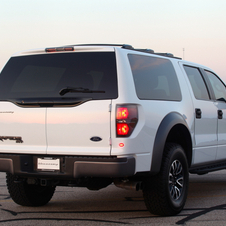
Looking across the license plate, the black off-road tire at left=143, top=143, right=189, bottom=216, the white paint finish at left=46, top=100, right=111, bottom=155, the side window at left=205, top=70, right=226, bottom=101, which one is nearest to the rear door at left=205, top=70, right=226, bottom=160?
the side window at left=205, top=70, right=226, bottom=101

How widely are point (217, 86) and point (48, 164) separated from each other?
3.44 metres

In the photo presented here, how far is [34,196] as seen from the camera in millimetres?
5902

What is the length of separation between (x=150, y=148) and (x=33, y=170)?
1284mm

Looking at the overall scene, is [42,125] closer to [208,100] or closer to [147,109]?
[147,109]

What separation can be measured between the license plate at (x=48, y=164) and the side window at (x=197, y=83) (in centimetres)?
242

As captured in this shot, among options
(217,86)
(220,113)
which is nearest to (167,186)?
(220,113)

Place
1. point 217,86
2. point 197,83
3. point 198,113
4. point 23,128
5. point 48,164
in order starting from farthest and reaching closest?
point 217,86 → point 197,83 → point 198,113 → point 23,128 → point 48,164

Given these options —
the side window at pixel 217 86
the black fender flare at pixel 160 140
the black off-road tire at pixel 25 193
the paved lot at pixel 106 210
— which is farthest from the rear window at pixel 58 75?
the side window at pixel 217 86

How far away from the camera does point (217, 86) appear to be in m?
7.10

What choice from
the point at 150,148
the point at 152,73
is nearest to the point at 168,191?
the point at 150,148

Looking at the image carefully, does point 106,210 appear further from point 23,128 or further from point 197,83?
point 197,83

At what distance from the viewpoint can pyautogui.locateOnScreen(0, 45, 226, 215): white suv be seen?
15.0 ft

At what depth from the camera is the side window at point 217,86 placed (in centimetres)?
694

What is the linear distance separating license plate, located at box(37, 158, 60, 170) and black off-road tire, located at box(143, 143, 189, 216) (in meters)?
1.07
